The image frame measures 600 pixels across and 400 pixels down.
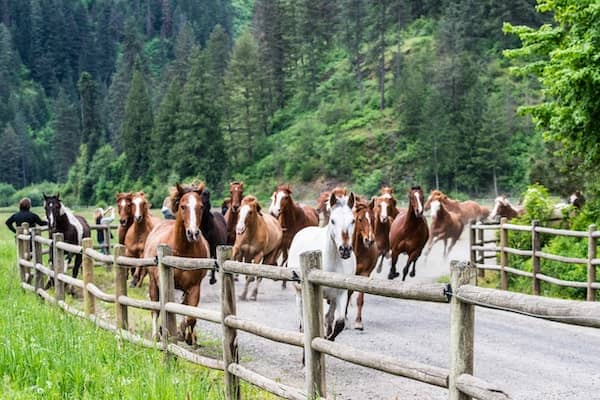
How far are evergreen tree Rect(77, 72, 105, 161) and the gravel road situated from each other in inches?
3561

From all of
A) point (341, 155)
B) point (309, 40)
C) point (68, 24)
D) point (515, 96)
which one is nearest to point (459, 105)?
point (515, 96)

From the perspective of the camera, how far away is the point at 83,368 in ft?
19.3

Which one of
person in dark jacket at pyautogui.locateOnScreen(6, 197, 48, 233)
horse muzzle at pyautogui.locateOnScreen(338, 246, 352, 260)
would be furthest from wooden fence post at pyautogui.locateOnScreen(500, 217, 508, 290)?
person in dark jacket at pyautogui.locateOnScreen(6, 197, 48, 233)

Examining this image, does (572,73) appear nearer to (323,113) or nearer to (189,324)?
(189,324)

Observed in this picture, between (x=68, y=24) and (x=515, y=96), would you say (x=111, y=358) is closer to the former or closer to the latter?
(x=515, y=96)

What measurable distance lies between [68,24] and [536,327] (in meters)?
157

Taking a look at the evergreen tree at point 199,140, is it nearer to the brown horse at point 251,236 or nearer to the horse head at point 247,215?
the brown horse at point 251,236

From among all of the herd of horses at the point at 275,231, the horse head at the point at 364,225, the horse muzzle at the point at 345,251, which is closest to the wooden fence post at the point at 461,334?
the herd of horses at the point at 275,231

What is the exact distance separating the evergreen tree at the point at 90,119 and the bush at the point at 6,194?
45.0 ft

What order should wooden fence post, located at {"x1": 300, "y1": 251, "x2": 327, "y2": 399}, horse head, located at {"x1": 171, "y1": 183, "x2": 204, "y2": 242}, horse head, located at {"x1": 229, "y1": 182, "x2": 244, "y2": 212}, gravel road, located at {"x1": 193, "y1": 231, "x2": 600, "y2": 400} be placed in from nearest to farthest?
wooden fence post, located at {"x1": 300, "y1": 251, "x2": 327, "y2": 399}
gravel road, located at {"x1": 193, "y1": 231, "x2": 600, "y2": 400}
horse head, located at {"x1": 171, "y1": 183, "x2": 204, "y2": 242}
horse head, located at {"x1": 229, "y1": 182, "x2": 244, "y2": 212}

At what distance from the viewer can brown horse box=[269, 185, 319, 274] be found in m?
14.9

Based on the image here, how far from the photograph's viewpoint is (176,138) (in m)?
72.2

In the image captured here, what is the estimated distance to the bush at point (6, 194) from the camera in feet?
309

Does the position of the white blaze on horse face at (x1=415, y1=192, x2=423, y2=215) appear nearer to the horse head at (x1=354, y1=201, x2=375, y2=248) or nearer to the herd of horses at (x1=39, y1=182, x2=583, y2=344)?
the herd of horses at (x1=39, y1=182, x2=583, y2=344)
